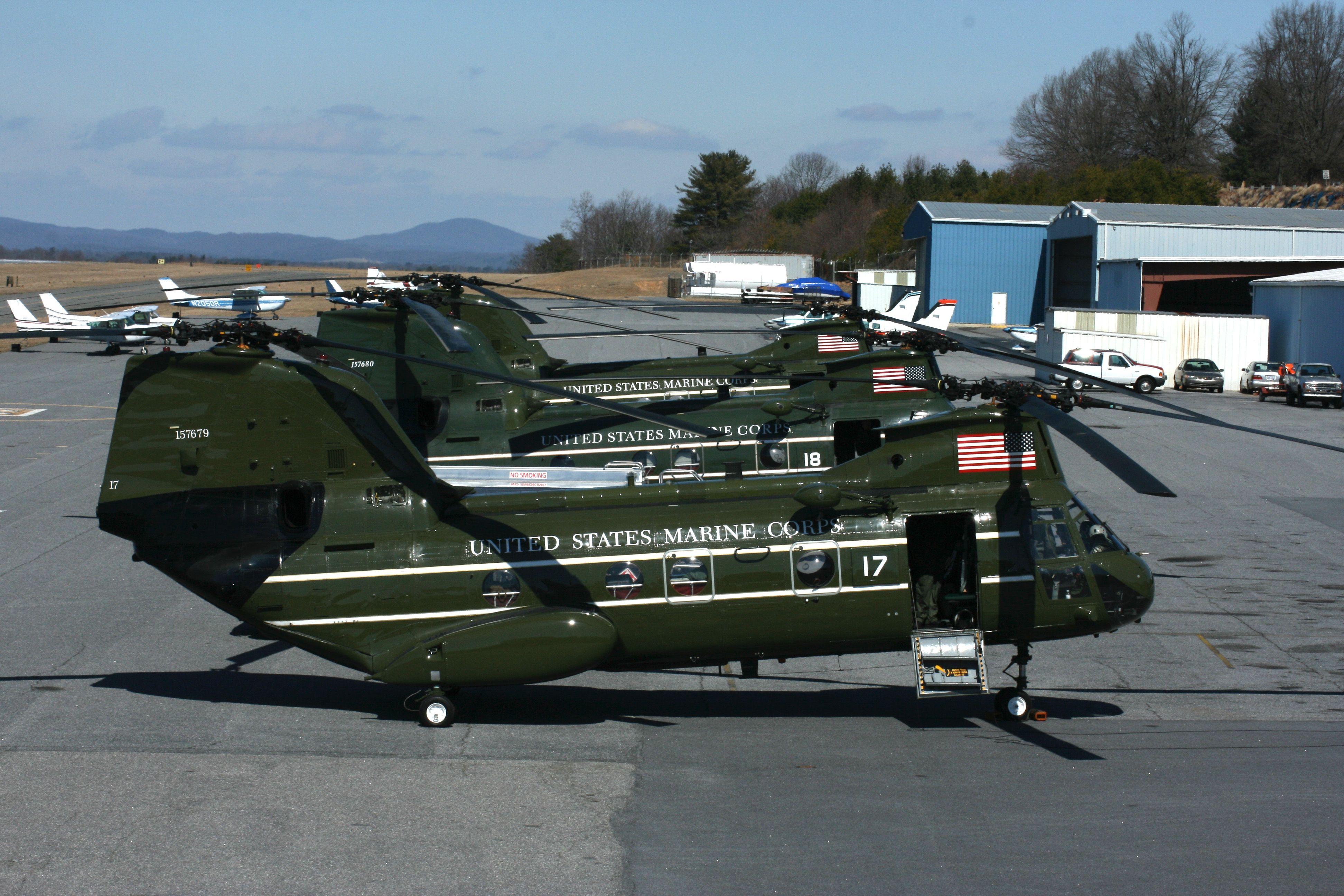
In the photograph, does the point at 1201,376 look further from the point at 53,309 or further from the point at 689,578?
the point at 53,309

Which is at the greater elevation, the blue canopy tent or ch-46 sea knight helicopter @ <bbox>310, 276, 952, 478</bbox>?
the blue canopy tent

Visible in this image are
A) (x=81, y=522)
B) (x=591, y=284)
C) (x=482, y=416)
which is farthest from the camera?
(x=591, y=284)

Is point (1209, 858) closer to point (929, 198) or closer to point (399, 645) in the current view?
point (399, 645)

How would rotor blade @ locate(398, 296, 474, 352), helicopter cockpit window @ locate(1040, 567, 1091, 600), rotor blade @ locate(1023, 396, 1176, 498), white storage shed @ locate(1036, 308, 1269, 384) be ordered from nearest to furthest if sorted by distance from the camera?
rotor blade @ locate(1023, 396, 1176, 498), helicopter cockpit window @ locate(1040, 567, 1091, 600), rotor blade @ locate(398, 296, 474, 352), white storage shed @ locate(1036, 308, 1269, 384)

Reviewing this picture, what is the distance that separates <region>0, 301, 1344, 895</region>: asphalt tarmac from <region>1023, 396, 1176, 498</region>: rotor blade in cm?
279

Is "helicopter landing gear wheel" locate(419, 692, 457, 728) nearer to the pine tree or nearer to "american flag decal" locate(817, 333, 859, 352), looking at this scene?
"american flag decal" locate(817, 333, 859, 352)

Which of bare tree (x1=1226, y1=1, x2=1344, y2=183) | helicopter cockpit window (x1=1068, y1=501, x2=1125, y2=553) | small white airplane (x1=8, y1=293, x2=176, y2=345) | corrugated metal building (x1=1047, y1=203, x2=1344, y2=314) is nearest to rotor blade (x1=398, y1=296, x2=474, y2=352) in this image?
helicopter cockpit window (x1=1068, y1=501, x2=1125, y2=553)

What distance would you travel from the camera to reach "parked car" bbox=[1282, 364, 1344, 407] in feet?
129

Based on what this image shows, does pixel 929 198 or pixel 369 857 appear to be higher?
pixel 929 198

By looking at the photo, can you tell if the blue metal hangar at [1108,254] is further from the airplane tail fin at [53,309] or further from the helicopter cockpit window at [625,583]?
the helicopter cockpit window at [625,583]

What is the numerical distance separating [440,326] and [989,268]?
5959cm

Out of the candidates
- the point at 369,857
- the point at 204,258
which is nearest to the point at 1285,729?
the point at 369,857

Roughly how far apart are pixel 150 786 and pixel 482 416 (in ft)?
27.5

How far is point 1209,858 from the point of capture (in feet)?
27.7
